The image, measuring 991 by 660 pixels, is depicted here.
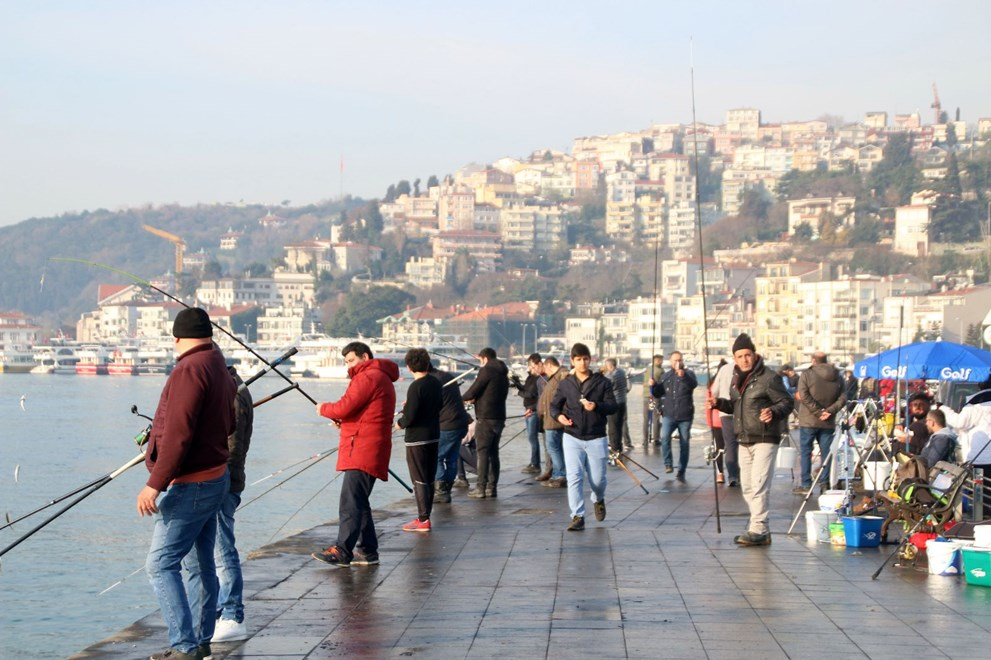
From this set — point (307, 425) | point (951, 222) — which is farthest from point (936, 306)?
point (307, 425)

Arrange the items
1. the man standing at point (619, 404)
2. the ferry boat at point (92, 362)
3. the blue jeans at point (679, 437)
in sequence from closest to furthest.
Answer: the blue jeans at point (679, 437), the man standing at point (619, 404), the ferry boat at point (92, 362)

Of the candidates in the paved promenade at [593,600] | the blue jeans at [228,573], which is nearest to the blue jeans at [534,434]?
the paved promenade at [593,600]

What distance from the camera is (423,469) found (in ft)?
33.8

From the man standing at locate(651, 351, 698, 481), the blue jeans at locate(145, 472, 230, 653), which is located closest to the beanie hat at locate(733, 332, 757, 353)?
the blue jeans at locate(145, 472, 230, 653)

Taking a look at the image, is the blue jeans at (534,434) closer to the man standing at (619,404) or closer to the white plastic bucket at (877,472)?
the man standing at (619,404)

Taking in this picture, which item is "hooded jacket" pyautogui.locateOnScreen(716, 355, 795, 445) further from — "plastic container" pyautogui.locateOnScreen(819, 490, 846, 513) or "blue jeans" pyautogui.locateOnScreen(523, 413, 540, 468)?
"blue jeans" pyautogui.locateOnScreen(523, 413, 540, 468)

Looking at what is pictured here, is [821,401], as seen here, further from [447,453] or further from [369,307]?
[369,307]

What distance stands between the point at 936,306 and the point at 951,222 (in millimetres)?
35149

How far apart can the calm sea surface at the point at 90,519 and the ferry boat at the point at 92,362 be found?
70.7 m

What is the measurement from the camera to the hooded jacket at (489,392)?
44.2 ft

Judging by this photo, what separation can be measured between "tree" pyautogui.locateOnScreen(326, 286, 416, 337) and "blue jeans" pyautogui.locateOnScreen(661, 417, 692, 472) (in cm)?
12452

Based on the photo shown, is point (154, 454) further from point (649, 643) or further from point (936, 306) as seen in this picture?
point (936, 306)

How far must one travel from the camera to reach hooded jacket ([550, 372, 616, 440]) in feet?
35.1

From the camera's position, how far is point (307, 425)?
56375 millimetres
